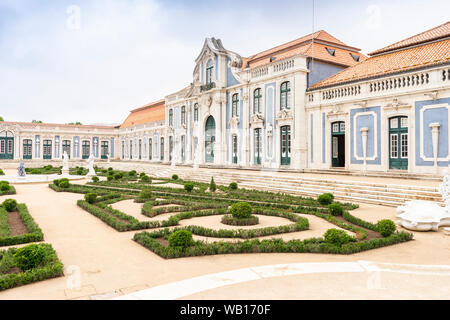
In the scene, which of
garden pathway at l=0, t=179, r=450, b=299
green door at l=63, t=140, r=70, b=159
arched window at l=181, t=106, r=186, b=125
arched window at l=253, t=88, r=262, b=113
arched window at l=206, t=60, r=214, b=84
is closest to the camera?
garden pathway at l=0, t=179, r=450, b=299

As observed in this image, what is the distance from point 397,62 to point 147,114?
40443mm

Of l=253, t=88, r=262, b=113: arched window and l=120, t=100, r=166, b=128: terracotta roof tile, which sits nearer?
l=253, t=88, r=262, b=113: arched window

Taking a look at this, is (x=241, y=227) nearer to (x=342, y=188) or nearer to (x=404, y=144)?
(x=342, y=188)

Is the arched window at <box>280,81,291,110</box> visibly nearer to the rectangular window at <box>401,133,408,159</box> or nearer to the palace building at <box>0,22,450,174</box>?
the palace building at <box>0,22,450,174</box>

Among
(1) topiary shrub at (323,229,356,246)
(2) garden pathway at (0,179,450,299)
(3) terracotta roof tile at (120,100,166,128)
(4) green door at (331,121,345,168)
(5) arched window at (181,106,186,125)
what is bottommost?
(2) garden pathway at (0,179,450,299)

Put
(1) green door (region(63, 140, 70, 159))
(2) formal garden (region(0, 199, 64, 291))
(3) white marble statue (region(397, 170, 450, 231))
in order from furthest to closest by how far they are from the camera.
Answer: (1) green door (region(63, 140, 70, 159)) → (3) white marble statue (region(397, 170, 450, 231)) → (2) formal garden (region(0, 199, 64, 291))

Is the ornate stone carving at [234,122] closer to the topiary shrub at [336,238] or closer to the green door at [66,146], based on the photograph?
the topiary shrub at [336,238]

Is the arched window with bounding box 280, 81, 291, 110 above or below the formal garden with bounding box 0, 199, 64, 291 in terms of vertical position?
above

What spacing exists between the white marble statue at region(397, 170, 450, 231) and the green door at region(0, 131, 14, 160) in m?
54.9

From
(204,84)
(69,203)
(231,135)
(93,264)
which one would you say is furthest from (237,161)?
(93,264)

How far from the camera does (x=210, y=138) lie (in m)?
33.1

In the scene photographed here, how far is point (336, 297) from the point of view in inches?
170

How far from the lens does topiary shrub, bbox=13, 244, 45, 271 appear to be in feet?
17.8

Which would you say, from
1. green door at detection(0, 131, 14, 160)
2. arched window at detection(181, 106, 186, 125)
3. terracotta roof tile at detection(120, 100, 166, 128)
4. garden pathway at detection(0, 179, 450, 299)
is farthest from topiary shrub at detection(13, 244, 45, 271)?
green door at detection(0, 131, 14, 160)
